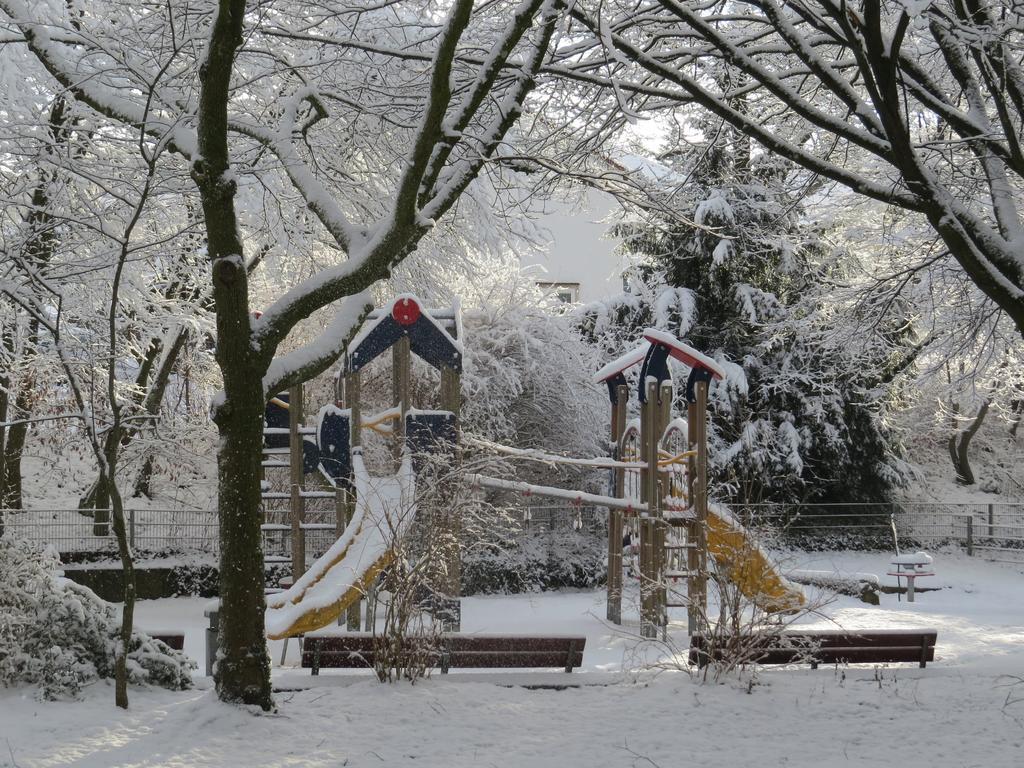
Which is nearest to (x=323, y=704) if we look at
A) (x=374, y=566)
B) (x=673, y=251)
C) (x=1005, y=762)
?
(x=374, y=566)

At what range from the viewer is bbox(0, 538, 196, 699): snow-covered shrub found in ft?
23.7

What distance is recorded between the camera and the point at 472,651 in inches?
319

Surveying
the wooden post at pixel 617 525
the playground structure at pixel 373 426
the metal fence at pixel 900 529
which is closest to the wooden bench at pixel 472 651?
the playground structure at pixel 373 426

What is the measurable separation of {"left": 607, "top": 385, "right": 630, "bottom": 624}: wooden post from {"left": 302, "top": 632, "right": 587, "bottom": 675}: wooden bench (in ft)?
13.6

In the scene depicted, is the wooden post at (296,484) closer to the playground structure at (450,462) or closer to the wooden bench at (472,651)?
the playground structure at (450,462)

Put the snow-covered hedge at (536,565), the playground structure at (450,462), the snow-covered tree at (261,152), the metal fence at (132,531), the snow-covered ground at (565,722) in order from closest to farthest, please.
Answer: the snow-covered ground at (565,722) → the snow-covered tree at (261,152) → the playground structure at (450,462) → the metal fence at (132,531) → the snow-covered hedge at (536,565)

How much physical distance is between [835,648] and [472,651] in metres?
2.78

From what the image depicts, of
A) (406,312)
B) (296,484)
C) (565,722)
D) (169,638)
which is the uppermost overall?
(406,312)

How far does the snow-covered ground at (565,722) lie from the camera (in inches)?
245

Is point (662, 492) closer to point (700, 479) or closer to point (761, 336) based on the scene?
point (700, 479)

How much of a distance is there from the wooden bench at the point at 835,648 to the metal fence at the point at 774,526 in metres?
4.33

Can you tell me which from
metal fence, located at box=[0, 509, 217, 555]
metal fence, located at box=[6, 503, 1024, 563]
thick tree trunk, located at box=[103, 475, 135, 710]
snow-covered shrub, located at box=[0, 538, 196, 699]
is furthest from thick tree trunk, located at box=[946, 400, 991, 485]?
thick tree trunk, located at box=[103, 475, 135, 710]

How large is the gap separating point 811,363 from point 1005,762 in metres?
14.9

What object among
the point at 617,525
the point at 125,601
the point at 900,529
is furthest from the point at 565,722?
the point at 900,529
